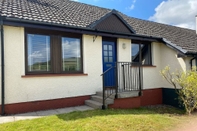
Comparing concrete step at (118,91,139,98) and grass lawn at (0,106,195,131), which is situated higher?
concrete step at (118,91,139,98)

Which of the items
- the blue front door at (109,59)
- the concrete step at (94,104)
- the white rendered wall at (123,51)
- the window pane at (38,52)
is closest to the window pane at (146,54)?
the white rendered wall at (123,51)

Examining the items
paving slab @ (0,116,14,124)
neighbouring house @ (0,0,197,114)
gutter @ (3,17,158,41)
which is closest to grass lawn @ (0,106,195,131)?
paving slab @ (0,116,14,124)

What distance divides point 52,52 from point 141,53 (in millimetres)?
5646

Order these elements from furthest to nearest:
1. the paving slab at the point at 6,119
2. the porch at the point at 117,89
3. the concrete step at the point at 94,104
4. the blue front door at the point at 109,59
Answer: the blue front door at the point at 109,59
the porch at the point at 117,89
the concrete step at the point at 94,104
the paving slab at the point at 6,119

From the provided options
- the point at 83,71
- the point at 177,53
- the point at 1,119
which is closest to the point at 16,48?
the point at 1,119

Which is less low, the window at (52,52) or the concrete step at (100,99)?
the window at (52,52)

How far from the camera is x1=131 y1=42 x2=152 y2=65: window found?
31.1ft

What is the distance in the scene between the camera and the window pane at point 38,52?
6.33m

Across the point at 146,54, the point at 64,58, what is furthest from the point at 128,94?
the point at 146,54

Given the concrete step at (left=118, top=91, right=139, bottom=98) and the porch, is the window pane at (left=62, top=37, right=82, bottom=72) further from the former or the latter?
the concrete step at (left=118, top=91, right=139, bottom=98)

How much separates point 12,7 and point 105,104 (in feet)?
18.9

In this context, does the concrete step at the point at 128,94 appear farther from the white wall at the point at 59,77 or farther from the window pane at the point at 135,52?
the window pane at the point at 135,52

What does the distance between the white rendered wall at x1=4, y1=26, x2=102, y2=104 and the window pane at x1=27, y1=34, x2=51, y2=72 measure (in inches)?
12.1

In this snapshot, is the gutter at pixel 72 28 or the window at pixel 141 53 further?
the window at pixel 141 53
